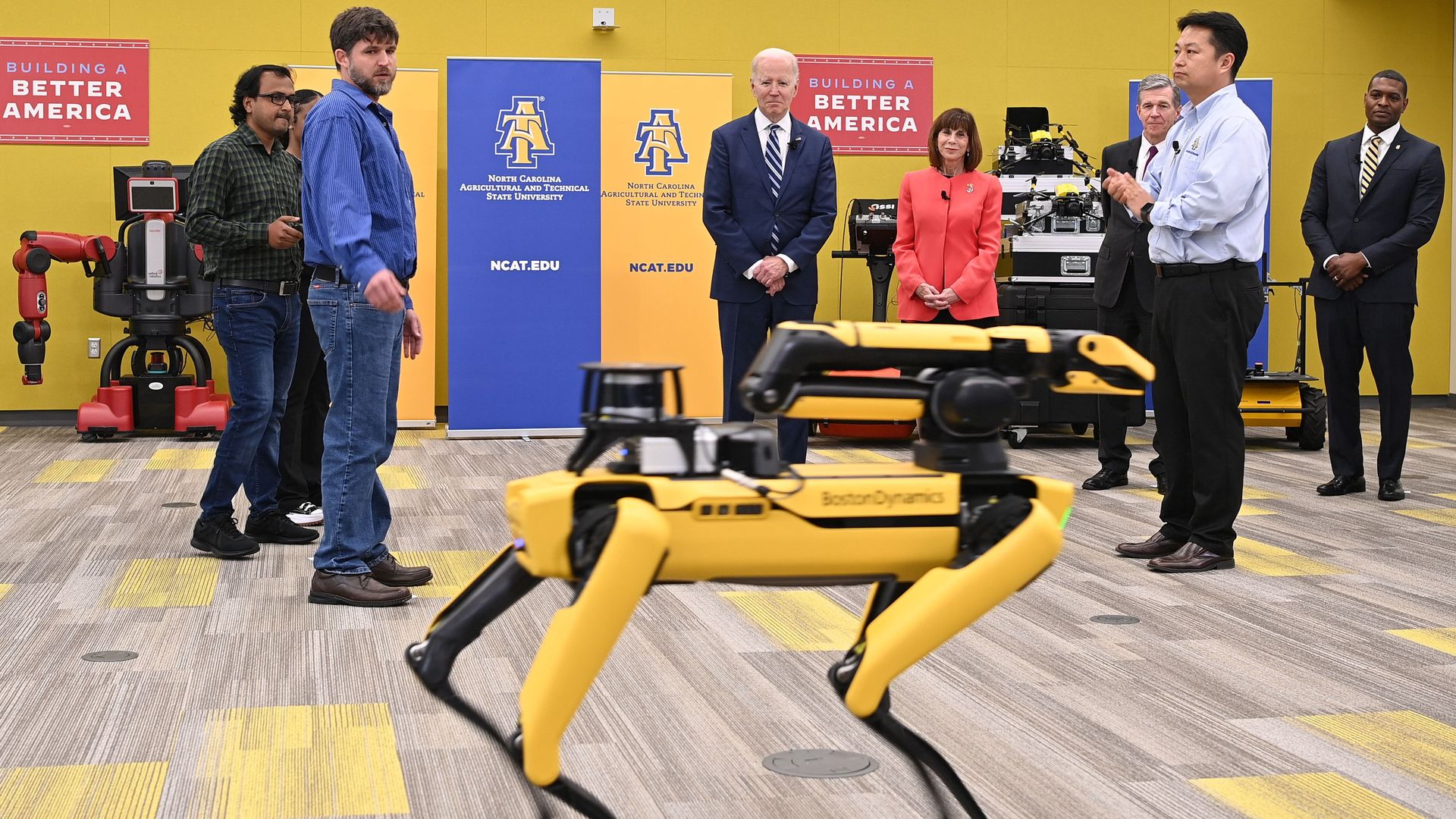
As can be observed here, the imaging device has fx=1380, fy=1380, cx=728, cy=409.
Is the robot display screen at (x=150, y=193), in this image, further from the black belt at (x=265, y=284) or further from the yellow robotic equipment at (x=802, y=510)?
the yellow robotic equipment at (x=802, y=510)

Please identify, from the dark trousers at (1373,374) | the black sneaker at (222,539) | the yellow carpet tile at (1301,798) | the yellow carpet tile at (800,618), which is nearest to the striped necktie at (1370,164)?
the dark trousers at (1373,374)

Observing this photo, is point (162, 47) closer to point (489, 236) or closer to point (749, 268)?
point (489, 236)

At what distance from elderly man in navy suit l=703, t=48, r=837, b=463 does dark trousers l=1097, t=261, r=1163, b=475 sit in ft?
4.24

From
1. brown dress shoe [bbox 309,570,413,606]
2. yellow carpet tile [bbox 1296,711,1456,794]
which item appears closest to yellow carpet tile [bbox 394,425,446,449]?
brown dress shoe [bbox 309,570,413,606]

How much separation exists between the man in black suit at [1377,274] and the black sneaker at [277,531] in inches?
152

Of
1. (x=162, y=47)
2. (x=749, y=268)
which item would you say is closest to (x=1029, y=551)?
(x=749, y=268)

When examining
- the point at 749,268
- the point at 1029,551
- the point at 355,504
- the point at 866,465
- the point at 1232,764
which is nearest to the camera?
the point at 1029,551

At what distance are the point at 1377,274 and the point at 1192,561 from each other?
2100mm

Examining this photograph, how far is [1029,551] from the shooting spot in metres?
1.52

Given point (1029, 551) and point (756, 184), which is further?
point (756, 184)

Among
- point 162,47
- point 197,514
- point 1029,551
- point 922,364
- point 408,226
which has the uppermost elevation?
point 162,47

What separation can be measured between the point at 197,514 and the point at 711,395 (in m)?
3.42

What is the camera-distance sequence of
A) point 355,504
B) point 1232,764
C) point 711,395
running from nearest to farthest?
1. point 1232,764
2. point 355,504
3. point 711,395

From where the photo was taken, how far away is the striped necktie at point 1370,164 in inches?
218
